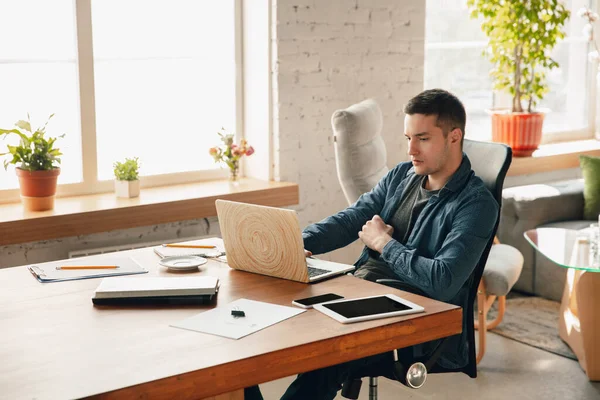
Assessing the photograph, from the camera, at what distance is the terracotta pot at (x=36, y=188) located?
3.59 m

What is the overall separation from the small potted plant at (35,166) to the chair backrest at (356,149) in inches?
47.0

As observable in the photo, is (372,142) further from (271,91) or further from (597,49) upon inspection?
(597,49)

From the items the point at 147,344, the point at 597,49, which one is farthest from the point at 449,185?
the point at 597,49

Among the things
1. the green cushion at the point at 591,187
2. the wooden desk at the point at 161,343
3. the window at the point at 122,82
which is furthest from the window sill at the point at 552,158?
the wooden desk at the point at 161,343

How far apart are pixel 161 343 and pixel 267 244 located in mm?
586

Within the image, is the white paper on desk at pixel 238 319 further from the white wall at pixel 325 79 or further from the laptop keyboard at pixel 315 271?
the white wall at pixel 325 79

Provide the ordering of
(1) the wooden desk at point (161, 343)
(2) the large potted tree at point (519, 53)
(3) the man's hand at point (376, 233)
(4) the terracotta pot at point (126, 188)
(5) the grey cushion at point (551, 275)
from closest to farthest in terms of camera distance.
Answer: (1) the wooden desk at point (161, 343)
(3) the man's hand at point (376, 233)
(4) the terracotta pot at point (126, 188)
(5) the grey cushion at point (551, 275)
(2) the large potted tree at point (519, 53)

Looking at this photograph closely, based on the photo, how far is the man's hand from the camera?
8.69 ft

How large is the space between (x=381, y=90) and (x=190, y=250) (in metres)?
2.04

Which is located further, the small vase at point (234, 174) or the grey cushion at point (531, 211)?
the grey cushion at point (531, 211)

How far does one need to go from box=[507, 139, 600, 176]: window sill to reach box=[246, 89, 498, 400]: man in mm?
2267

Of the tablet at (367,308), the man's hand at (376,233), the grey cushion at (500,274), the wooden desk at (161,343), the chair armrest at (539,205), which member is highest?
the man's hand at (376,233)

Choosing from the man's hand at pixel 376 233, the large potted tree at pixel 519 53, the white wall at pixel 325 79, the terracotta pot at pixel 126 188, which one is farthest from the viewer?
the large potted tree at pixel 519 53

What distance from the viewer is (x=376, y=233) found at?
2691 mm
